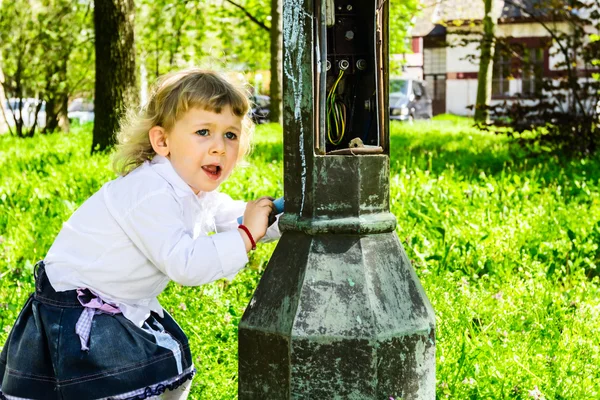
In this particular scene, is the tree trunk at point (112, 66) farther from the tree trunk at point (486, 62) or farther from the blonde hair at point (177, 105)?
the blonde hair at point (177, 105)

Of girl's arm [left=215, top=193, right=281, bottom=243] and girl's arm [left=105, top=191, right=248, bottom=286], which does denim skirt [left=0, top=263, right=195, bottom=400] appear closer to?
girl's arm [left=105, top=191, right=248, bottom=286]

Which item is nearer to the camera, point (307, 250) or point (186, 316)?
point (307, 250)

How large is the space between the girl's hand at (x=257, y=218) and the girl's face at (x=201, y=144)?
16 centimetres

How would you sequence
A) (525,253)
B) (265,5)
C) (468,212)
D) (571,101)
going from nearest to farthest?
(525,253) → (468,212) → (571,101) → (265,5)

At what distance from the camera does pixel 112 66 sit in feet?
31.1

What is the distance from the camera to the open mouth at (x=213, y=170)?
106 inches

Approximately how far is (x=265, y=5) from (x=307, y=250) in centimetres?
1768

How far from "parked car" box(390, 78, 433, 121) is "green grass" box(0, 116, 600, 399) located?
1985 centimetres

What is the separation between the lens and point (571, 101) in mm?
8914

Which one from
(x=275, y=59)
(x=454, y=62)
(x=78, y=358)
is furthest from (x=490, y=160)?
(x=454, y=62)

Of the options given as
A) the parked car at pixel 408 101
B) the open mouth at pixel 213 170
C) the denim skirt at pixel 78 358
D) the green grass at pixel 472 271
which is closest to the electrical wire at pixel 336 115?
the open mouth at pixel 213 170

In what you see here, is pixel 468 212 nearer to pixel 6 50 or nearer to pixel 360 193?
pixel 360 193

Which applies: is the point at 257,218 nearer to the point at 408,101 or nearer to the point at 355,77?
the point at 355,77

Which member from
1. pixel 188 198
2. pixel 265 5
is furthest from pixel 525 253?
pixel 265 5
